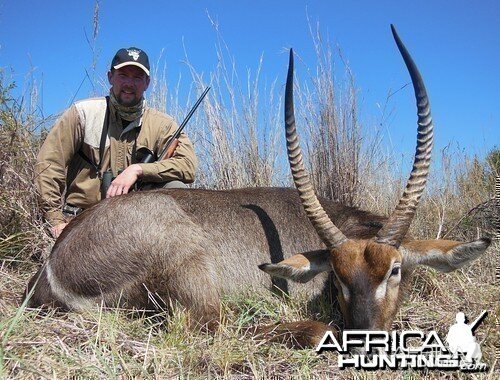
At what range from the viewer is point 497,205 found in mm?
5438

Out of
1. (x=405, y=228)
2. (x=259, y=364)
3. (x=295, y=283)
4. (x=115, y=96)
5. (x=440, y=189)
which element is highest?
(x=115, y=96)

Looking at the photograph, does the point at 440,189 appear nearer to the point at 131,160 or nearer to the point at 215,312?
the point at 131,160

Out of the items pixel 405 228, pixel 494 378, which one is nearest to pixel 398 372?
pixel 494 378

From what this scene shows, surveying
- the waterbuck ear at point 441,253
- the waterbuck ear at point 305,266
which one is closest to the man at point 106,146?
the waterbuck ear at point 305,266

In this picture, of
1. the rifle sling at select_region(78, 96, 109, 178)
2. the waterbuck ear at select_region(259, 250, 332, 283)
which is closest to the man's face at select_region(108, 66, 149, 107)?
the rifle sling at select_region(78, 96, 109, 178)

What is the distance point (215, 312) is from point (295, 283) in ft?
2.31

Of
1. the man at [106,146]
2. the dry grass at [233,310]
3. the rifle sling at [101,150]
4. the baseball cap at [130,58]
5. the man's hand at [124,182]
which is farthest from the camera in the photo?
the baseball cap at [130,58]

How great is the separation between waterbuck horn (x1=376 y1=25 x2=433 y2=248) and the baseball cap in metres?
2.97

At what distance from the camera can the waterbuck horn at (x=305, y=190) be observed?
343 cm

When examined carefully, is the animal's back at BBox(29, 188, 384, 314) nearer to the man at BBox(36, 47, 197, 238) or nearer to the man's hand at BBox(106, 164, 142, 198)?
the man's hand at BBox(106, 164, 142, 198)

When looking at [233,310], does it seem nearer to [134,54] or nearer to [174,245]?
[174,245]

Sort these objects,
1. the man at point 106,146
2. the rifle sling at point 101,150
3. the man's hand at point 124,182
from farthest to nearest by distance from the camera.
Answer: the rifle sling at point 101,150 → the man at point 106,146 → the man's hand at point 124,182

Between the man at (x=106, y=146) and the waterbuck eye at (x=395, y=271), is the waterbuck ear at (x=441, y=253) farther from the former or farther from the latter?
the man at (x=106, y=146)

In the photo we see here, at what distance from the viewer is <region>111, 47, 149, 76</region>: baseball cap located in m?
5.51
